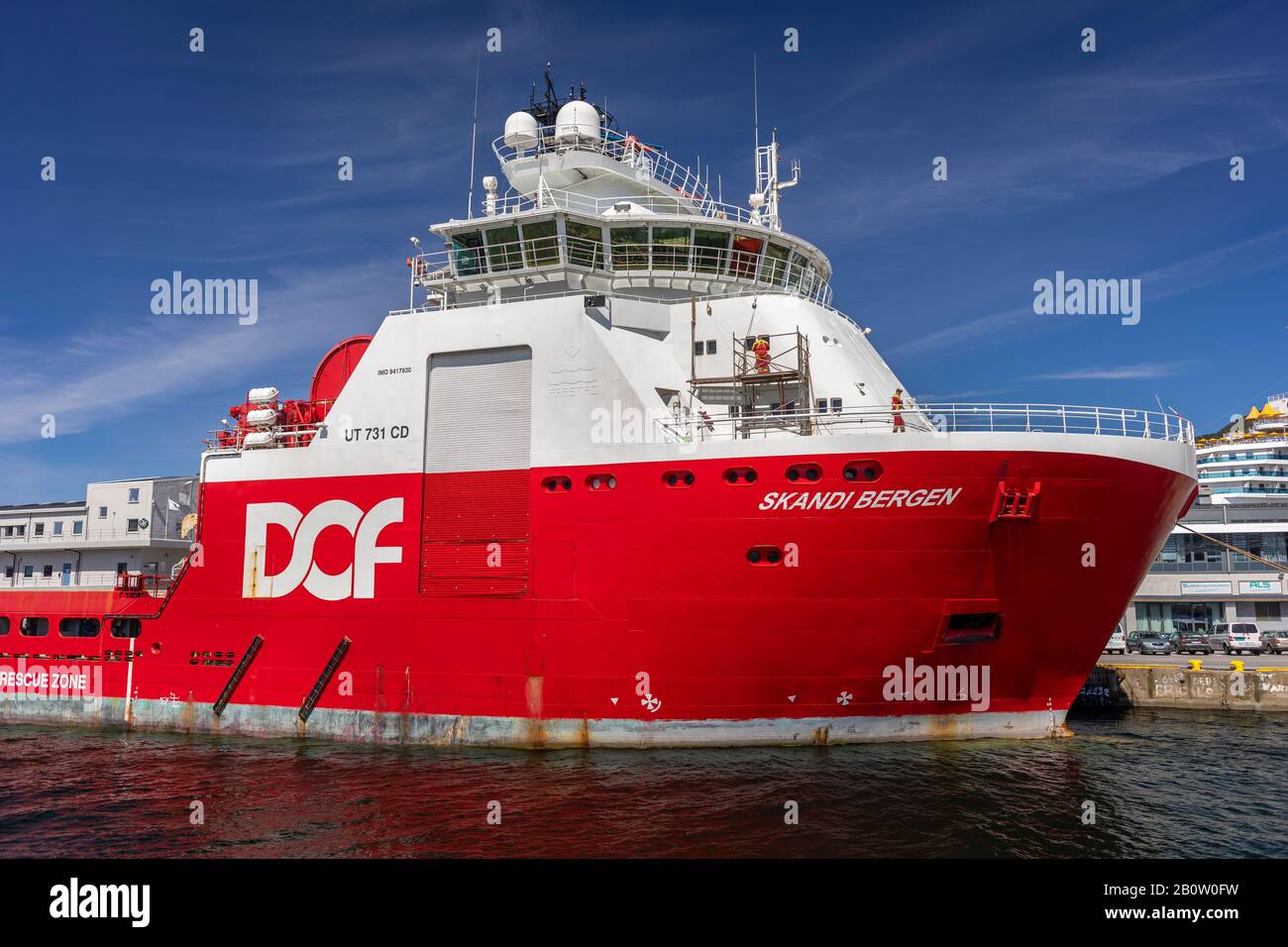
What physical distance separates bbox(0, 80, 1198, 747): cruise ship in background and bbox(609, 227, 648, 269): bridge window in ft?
0.22

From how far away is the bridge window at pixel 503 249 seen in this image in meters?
20.0

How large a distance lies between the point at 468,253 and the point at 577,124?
5939 mm

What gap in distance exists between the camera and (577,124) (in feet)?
77.4

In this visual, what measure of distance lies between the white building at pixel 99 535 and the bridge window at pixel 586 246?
15723 mm

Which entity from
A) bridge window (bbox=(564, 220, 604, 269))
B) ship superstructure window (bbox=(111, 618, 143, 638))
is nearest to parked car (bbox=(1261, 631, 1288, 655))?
bridge window (bbox=(564, 220, 604, 269))

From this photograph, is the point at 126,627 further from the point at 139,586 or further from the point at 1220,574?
the point at 1220,574

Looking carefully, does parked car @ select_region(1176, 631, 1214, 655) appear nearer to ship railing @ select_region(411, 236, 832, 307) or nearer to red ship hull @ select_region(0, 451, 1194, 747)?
red ship hull @ select_region(0, 451, 1194, 747)

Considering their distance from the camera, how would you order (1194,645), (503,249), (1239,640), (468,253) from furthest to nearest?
(1194,645), (1239,640), (468,253), (503,249)

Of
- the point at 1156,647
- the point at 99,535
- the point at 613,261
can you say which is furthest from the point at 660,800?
the point at 1156,647

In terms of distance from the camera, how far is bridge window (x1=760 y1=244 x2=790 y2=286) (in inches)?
816

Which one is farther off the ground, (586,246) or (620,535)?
(586,246)
